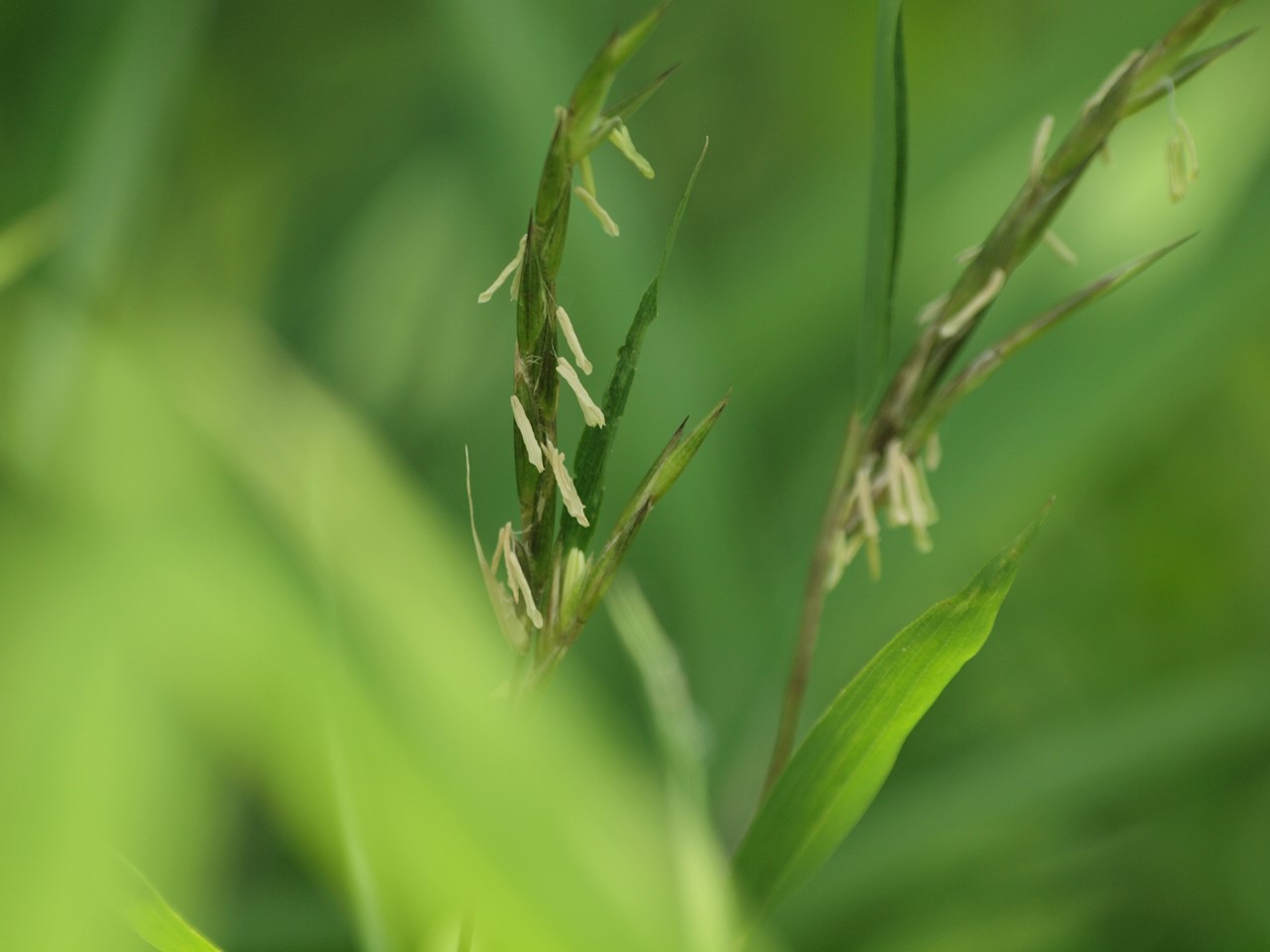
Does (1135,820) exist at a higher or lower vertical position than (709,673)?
lower

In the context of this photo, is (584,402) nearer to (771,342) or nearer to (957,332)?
(957,332)

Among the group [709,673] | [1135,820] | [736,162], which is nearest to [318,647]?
[709,673]

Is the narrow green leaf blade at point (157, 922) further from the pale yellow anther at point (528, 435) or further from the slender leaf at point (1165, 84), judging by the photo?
the slender leaf at point (1165, 84)

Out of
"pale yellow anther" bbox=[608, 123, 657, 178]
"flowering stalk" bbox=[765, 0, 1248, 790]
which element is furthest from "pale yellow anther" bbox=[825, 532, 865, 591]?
"pale yellow anther" bbox=[608, 123, 657, 178]

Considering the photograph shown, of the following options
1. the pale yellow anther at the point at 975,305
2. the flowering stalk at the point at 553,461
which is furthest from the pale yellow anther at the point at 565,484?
the pale yellow anther at the point at 975,305

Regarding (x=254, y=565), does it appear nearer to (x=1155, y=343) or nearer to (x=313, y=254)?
(x=1155, y=343)
